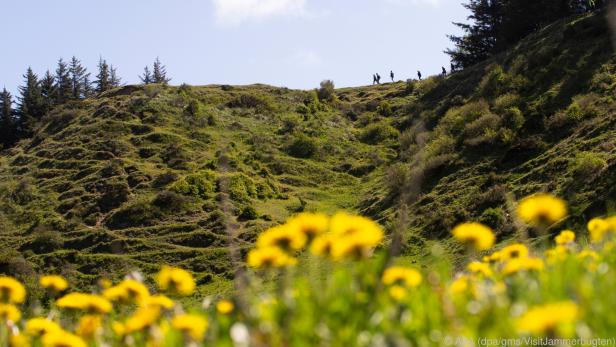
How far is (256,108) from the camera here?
217 feet

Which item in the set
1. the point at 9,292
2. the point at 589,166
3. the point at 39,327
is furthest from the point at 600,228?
the point at 589,166

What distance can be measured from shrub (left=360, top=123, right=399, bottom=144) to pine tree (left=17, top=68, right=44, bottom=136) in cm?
4163

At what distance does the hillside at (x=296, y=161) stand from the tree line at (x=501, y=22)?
6.07 metres

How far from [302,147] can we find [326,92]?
1742 cm

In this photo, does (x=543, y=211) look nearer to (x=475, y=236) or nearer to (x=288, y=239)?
(x=475, y=236)

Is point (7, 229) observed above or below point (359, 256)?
below

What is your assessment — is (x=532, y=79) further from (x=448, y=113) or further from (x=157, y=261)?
(x=157, y=261)

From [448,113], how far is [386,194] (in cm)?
1121

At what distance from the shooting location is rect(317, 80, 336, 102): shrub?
70188mm

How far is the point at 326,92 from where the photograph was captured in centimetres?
7119

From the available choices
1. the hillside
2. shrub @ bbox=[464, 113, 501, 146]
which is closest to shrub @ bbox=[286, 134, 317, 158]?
the hillside

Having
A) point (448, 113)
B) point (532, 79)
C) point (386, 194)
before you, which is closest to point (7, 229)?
point (386, 194)

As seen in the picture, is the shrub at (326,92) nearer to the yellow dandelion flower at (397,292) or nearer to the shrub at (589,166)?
the shrub at (589,166)

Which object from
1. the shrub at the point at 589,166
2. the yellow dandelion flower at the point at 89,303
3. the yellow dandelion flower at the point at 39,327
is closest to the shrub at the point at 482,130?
the shrub at the point at 589,166
